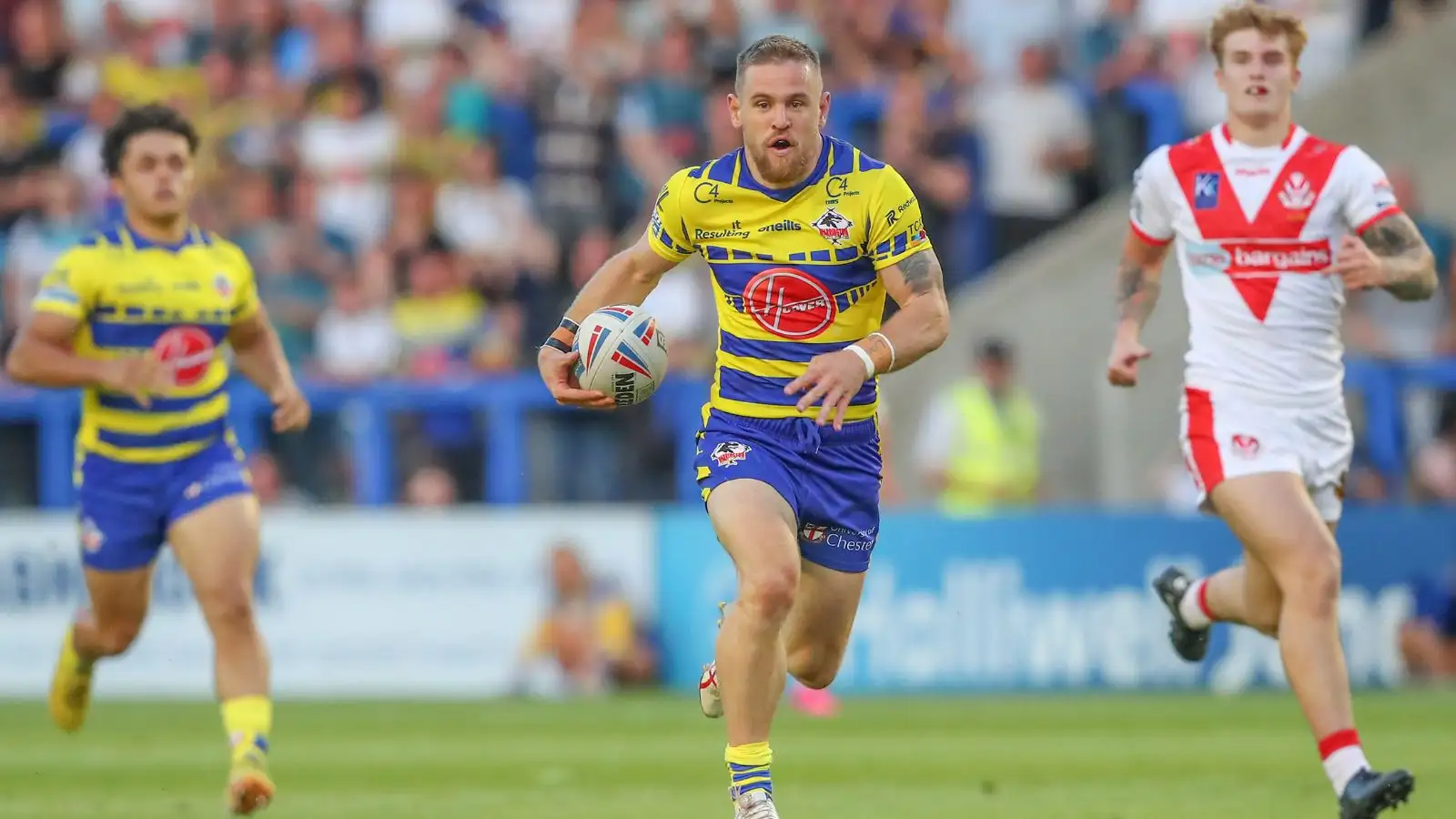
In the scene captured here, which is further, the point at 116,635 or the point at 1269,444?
the point at 116,635

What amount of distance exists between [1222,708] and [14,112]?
12.6m

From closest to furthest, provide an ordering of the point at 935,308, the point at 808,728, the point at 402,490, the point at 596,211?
1. the point at 935,308
2. the point at 808,728
3. the point at 402,490
4. the point at 596,211

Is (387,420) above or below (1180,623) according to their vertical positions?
above

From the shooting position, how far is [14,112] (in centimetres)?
2070

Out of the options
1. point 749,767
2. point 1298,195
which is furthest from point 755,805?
point 1298,195

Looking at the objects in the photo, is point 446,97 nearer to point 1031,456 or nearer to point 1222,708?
point 1031,456

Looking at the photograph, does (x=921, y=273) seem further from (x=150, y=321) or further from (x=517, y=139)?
(x=517, y=139)

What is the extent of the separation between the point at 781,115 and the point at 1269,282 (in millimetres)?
2202

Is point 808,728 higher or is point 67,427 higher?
point 67,427

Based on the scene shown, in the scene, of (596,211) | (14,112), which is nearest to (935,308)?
(596,211)

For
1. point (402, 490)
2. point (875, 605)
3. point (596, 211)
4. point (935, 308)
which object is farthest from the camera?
point (596, 211)

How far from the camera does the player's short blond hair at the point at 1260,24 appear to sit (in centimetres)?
859

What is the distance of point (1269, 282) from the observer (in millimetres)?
8625

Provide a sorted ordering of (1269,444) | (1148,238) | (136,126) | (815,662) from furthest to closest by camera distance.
Answer: 1. (136,126)
2. (1148,238)
3. (1269,444)
4. (815,662)
